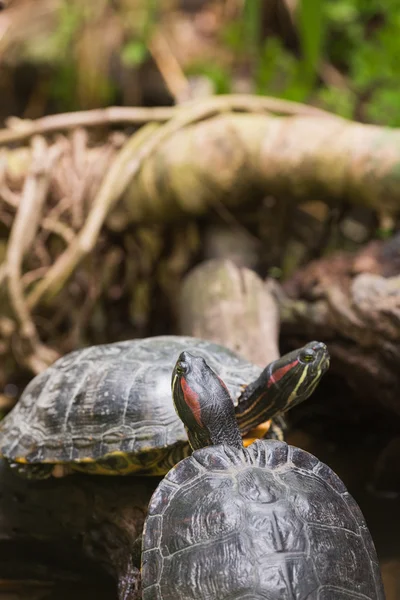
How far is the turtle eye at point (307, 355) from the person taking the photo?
5.20 feet

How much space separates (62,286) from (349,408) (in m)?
1.60

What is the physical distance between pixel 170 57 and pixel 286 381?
4232 millimetres

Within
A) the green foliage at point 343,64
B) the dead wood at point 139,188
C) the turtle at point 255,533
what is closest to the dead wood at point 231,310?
the dead wood at point 139,188

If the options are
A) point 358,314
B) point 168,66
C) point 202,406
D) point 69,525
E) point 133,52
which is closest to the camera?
point 202,406

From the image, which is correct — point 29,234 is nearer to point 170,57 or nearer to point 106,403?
point 106,403

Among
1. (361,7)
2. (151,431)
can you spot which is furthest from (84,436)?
(361,7)

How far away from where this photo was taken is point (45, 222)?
3395 mm

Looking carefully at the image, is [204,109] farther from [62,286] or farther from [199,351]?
[199,351]

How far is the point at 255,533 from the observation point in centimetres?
118

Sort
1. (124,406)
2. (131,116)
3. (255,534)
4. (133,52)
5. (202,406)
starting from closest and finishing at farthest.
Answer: (255,534), (202,406), (124,406), (131,116), (133,52)

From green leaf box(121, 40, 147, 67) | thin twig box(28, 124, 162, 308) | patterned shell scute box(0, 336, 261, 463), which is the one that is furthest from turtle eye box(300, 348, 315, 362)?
green leaf box(121, 40, 147, 67)

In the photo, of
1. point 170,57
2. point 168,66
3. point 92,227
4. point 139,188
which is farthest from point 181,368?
point 170,57

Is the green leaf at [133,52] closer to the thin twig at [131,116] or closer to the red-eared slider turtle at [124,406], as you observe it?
the thin twig at [131,116]

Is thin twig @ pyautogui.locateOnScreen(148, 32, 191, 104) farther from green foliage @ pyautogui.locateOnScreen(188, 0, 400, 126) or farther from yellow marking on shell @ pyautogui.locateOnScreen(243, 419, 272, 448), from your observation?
yellow marking on shell @ pyautogui.locateOnScreen(243, 419, 272, 448)
